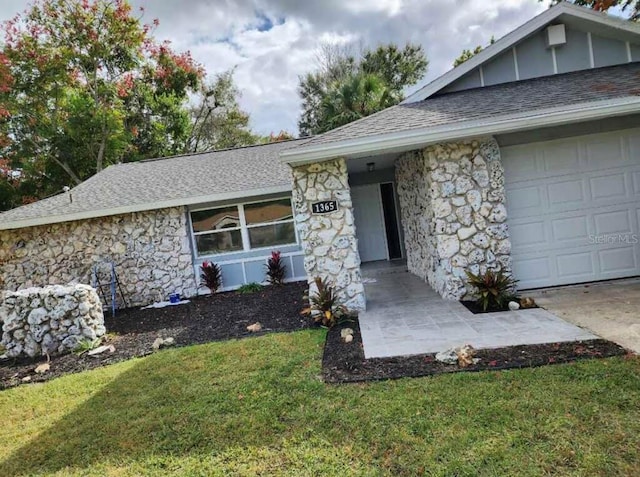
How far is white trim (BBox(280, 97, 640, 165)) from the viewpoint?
17.3 ft

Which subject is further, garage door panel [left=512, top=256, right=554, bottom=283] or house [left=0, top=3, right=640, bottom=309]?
garage door panel [left=512, top=256, right=554, bottom=283]

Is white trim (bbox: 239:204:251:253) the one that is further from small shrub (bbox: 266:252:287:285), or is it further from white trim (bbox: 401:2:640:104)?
white trim (bbox: 401:2:640:104)

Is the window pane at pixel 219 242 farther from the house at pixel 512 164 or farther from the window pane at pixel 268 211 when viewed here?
the house at pixel 512 164

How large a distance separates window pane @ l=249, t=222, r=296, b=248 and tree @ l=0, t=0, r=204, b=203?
12.1 meters

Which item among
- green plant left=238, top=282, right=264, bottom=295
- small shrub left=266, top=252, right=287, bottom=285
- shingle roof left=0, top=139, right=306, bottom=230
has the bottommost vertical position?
green plant left=238, top=282, right=264, bottom=295

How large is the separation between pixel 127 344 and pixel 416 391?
4887 millimetres

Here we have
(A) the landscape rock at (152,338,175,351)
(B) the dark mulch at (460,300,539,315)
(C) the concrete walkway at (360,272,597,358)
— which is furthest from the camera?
(A) the landscape rock at (152,338,175,351)

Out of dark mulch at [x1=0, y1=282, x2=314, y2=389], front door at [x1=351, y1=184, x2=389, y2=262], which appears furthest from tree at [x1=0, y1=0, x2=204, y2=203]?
front door at [x1=351, y1=184, x2=389, y2=262]

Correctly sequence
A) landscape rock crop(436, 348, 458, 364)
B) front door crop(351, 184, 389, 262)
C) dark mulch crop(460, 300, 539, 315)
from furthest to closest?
front door crop(351, 184, 389, 262)
dark mulch crop(460, 300, 539, 315)
landscape rock crop(436, 348, 458, 364)

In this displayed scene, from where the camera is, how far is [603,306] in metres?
5.15

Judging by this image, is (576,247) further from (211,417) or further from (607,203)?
(211,417)

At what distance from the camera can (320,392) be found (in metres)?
3.72

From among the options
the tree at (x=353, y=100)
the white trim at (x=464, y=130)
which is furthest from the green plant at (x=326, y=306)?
the tree at (x=353, y=100)

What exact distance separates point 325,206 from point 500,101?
3.37 meters
